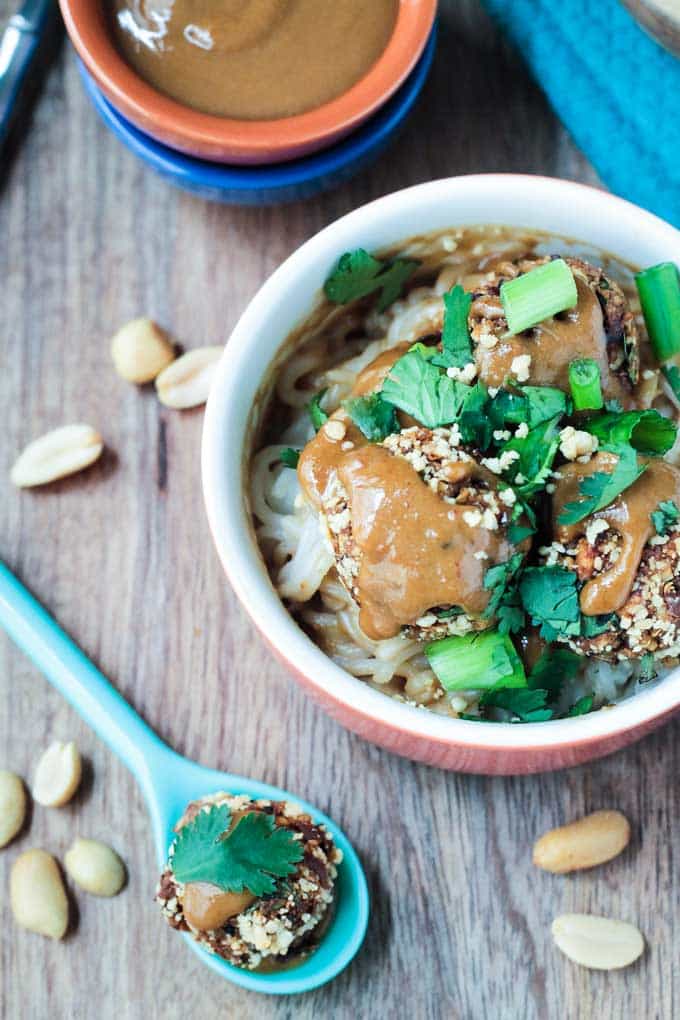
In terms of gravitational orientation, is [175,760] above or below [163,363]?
below

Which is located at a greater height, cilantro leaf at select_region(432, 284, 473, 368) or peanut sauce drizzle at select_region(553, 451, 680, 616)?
cilantro leaf at select_region(432, 284, 473, 368)

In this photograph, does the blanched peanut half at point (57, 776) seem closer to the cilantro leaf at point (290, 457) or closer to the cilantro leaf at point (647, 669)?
the cilantro leaf at point (290, 457)

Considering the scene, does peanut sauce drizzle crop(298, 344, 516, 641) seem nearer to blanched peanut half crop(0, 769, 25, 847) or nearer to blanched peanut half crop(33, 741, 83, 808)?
blanched peanut half crop(33, 741, 83, 808)

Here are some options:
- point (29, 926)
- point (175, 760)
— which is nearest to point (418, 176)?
point (175, 760)

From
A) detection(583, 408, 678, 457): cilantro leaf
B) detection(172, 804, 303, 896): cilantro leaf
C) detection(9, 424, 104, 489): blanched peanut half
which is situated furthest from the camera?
detection(9, 424, 104, 489): blanched peanut half

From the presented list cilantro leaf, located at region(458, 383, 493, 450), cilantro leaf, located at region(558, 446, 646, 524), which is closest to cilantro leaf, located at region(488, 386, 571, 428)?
cilantro leaf, located at region(458, 383, 493, 450)

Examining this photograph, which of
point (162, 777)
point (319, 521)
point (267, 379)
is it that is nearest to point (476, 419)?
point (319, 521)

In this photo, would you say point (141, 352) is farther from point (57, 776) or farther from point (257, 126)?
point (57, 776)

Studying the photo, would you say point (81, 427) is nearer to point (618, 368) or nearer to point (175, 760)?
point (175, 760)

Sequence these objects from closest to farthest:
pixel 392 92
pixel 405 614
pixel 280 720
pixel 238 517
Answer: pixel 405 614, pixel 238 517, pixel 392 92, pixel 280 720
